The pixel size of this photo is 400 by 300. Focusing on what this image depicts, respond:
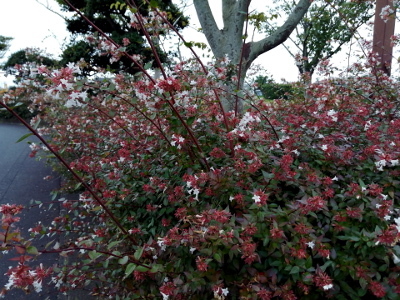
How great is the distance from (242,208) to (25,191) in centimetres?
447

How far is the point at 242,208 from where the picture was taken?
4.81 feet

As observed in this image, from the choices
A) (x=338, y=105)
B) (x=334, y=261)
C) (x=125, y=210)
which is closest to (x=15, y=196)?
(x=125, y=210)

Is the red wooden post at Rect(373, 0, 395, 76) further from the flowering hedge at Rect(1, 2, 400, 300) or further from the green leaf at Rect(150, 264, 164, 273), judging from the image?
the green leaf at Rect(150, 264, 164, 273)

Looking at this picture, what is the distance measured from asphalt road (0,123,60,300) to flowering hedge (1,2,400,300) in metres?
0.88

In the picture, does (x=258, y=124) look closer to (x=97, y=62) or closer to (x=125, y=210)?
(x=125, y=210)

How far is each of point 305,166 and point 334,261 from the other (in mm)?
464

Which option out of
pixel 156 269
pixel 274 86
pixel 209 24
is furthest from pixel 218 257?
pixel 274 86

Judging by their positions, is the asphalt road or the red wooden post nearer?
the asphalt road

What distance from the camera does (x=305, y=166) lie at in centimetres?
155

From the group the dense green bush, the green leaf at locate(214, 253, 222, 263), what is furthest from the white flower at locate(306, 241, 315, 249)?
the dense green bush

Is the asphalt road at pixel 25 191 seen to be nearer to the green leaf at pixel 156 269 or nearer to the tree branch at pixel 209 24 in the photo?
the green leaf at pixel 156 269

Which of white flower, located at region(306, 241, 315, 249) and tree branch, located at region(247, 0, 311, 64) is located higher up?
tree branch, located at region(247, 0, 311, 64)

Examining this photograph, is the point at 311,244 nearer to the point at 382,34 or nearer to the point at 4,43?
the point at 382,34

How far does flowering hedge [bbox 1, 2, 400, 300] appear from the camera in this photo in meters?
1.19
